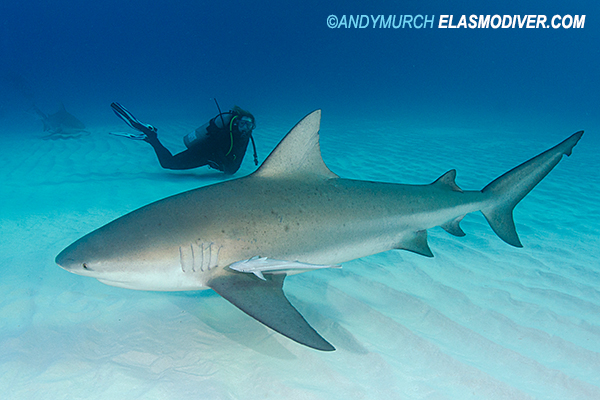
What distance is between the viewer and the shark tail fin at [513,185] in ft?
9.89

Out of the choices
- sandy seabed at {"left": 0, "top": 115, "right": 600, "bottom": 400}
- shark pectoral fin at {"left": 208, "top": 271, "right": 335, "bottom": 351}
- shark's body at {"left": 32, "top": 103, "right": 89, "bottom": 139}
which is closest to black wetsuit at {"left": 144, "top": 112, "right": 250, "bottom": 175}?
sandy seabed at {"left": 0, "top": 115, "right": 600, "bottom": 400}

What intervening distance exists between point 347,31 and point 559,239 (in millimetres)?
109656

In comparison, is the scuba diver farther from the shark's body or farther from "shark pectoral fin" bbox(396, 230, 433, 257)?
the shark's body

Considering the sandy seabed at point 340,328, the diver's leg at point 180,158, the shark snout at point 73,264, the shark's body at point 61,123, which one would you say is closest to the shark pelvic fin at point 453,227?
the sandy seabed at point 340,328

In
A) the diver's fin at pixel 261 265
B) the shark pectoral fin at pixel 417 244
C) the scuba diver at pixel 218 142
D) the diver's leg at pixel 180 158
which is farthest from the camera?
the diver's leg at pixel 180 158

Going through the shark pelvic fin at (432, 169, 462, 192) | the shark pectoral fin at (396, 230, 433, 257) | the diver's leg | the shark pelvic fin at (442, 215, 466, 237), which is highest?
the diver's leg

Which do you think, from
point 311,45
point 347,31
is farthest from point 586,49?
point 311,45

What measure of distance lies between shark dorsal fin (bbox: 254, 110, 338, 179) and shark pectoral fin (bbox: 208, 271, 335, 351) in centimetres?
81

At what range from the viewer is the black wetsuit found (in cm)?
598

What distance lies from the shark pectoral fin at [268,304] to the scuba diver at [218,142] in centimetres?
444

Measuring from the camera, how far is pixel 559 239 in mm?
4031

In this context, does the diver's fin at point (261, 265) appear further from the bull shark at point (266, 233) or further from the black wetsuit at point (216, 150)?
the black wetsuit at point (216, 150)

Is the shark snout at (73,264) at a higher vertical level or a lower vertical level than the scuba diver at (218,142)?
lower

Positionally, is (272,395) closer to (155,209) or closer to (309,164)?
(155,209)
